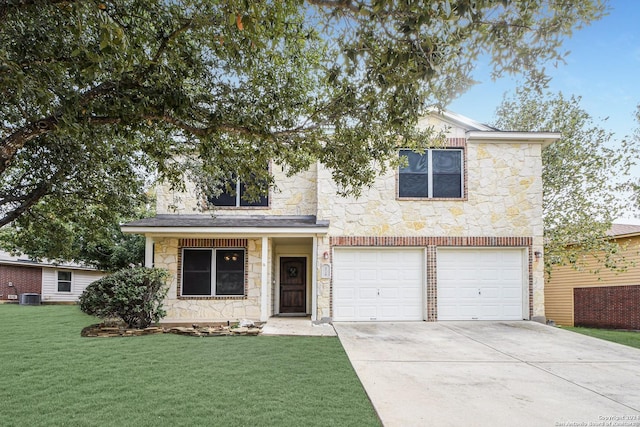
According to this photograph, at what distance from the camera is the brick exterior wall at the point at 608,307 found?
47.3 ft

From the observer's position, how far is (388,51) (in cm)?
456

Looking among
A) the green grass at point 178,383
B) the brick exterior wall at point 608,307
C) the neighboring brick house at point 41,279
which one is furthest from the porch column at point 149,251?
the brick exterior wall at point 608,307

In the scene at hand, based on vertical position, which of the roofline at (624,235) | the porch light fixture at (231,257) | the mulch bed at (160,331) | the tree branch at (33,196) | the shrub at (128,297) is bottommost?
the mulch bed at (160,331)

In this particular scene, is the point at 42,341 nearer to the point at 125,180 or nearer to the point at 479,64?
the point at 125,180

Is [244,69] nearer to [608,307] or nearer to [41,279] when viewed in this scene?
[608,307]

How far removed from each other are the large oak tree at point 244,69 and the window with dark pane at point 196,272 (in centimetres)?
511

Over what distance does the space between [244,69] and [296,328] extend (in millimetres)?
7221

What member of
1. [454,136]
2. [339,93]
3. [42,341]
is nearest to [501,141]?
[454,136]

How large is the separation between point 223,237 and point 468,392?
860 centimetres

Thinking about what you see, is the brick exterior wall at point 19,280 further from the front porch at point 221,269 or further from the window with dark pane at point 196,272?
the window with dark pane at point 196,272

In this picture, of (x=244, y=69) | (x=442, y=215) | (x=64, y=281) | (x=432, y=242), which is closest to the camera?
(x=244, y=69)

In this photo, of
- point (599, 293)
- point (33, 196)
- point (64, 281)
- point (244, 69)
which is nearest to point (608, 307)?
point (599, 293)

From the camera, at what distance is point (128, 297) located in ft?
33.9

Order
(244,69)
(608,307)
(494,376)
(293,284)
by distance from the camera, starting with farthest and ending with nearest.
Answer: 1. (608,307)
2. (293,284)
3. (494,376)
4. (244,69)
